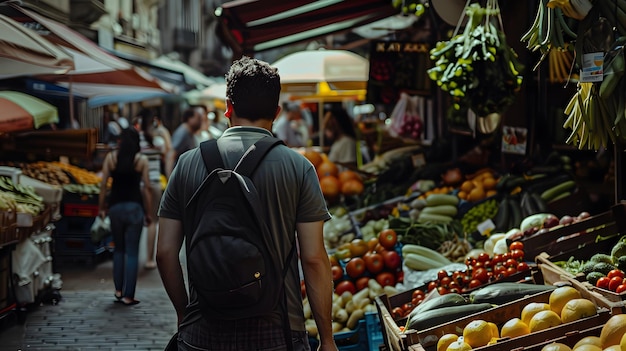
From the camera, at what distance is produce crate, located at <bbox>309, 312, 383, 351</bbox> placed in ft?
21.5

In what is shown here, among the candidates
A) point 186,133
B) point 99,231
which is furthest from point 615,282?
point 186,133

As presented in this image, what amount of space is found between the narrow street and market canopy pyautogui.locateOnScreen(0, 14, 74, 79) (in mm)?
2562

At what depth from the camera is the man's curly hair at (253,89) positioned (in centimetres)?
357

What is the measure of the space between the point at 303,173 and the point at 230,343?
772 mm

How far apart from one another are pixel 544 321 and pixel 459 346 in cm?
47

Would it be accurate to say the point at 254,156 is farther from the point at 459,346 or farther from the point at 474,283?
the point at 474,283

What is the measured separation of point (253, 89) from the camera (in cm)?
358

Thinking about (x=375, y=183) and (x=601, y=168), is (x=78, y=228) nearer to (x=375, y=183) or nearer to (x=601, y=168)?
→ (x=375, y=183)

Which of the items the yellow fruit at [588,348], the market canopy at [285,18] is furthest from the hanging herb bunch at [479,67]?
the market canopy at [285,18]

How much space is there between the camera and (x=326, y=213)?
3.60 metres

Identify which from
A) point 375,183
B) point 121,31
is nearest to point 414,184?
point 375,183

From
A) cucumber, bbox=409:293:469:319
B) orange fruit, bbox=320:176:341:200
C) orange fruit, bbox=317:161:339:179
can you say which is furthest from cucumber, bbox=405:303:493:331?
orange fruit, bbox=317:161:339:179

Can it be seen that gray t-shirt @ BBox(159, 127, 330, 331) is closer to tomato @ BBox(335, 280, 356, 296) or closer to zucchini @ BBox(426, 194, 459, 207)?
tomato @ BBox(335, 280, 356, 296)

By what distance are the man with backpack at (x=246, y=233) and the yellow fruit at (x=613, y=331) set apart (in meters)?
1.34
